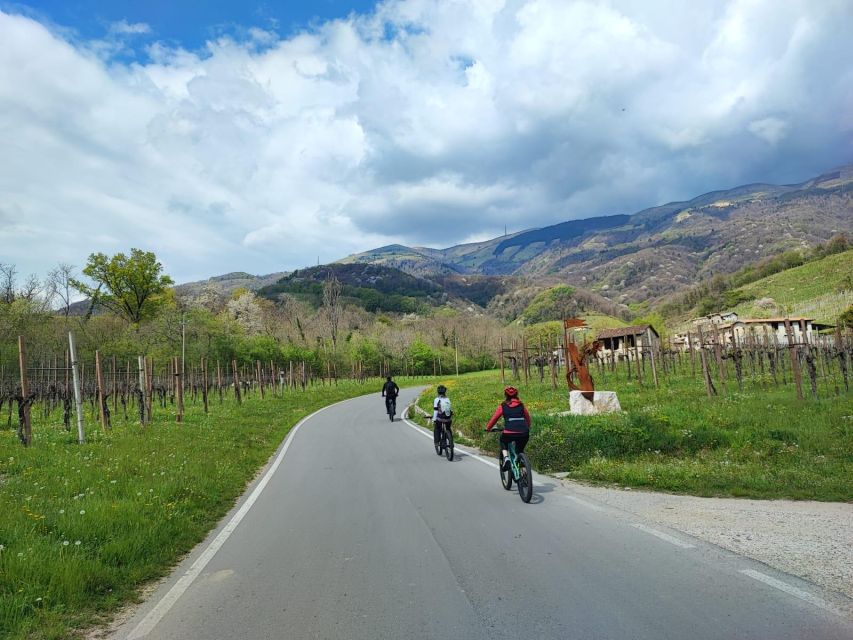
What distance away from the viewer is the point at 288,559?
6102 mm

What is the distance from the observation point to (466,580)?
5.23 metres

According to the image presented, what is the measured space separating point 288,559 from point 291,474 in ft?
20.5

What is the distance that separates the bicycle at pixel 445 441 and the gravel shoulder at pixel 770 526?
464 centimetres

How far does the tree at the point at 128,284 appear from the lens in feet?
210

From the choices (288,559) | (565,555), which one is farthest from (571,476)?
(288,559)

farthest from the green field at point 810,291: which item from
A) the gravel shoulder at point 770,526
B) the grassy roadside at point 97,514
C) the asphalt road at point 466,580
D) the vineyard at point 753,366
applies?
the grassy roadside at point 97,514

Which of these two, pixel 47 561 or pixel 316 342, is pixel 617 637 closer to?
pixel 47 561

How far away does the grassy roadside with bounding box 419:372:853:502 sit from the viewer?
9195 mm

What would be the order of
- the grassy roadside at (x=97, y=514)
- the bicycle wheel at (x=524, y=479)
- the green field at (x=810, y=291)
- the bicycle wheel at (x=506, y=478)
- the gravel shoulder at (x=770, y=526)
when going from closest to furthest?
the grassy roadside at (x=97, y=514) < the gravel shoulder at (x=770, y=526) < the bicycle wheel at (x=524, y=479) < the bicycle wheel at (x=506, y=478) < the green field at (x=810, y=291)

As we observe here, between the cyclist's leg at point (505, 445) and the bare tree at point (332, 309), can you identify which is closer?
the cyclist's leg at point (505, 445)

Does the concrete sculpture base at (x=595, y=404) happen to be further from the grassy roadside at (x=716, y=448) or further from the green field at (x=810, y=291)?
the green field at (x=810, y=291)

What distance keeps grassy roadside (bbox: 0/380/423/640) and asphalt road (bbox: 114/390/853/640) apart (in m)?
0.49

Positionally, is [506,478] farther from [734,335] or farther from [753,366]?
[734,335]

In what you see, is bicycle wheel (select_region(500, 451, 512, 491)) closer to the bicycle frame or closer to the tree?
the bicycle frame
